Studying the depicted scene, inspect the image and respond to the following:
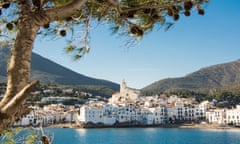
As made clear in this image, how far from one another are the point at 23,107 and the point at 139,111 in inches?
2980

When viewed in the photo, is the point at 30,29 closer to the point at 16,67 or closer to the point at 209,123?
the point at 16,67

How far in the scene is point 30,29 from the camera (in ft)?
5.59

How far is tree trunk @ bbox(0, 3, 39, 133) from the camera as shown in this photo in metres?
1.38

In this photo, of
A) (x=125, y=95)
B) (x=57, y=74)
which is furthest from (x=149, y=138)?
(x=57, y=74)

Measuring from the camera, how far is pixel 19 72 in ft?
5.25

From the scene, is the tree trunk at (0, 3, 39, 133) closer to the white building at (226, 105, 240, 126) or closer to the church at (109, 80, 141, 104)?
the white building at (226, 105, 240, 126)

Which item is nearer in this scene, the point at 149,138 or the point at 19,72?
the point at 19,72

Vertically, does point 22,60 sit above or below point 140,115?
above

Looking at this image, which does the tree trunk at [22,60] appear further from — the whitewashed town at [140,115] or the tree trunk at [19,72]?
the whitewashed town at [140,115]

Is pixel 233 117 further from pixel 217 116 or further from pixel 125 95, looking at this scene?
pixel 125 95

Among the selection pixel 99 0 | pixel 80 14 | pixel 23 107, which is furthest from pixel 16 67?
pixel 80 14

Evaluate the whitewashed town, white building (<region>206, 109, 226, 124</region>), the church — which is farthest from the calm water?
the church

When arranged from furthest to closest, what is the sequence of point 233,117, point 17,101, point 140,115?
point 140,115 < point 233,117 < point 17,101

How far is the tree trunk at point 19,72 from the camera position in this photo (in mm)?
1382
